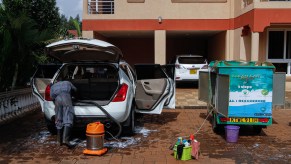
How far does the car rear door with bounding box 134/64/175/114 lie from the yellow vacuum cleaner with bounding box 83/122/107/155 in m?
2.15

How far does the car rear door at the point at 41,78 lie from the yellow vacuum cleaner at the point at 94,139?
247 centimetres

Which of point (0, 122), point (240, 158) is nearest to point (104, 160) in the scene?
point (240, 158)

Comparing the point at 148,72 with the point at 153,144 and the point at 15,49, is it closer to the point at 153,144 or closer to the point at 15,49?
the point at 153,144

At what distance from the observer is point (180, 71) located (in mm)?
14969

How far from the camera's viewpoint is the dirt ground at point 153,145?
5797 millimetres

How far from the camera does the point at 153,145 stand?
6.60 metres

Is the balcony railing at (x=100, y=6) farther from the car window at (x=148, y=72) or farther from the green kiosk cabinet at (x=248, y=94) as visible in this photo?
the green kiosk cabinet at (x=248, y=94)

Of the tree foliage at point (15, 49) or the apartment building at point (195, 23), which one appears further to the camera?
the apartment building at point (195, 23)

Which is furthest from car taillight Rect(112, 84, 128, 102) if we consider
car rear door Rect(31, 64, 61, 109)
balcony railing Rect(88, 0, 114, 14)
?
balcony railing Rect(88, 0, 114, 14)

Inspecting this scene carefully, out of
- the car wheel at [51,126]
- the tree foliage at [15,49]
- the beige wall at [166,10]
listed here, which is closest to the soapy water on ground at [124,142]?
the car wheel at [51,126]

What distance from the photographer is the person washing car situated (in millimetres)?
6266

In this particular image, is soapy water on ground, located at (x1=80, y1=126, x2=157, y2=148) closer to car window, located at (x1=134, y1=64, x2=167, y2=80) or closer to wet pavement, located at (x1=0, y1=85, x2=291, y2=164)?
wet pavement, located at (x1=0, y1=85, x2=291, y2=164)

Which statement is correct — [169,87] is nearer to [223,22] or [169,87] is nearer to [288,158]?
[288,158]

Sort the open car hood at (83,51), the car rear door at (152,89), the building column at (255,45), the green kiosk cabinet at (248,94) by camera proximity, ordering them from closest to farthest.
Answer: the open car hood at (83,51)
the green kiosk cabinet at (248,94)
the car rear door at (152,89)
the building column at (255,45)
